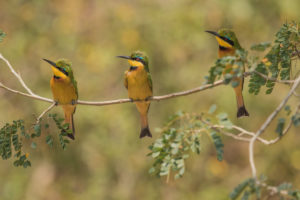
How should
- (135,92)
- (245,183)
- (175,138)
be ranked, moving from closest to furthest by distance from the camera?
1. (245,183)
2. (175,138)
3. (135,92)

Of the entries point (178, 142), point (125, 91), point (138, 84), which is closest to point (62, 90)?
point (138, 84)

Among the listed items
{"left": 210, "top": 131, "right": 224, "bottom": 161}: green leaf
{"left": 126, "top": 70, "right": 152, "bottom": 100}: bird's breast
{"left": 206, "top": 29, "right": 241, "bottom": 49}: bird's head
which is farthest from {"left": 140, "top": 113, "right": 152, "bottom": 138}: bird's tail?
{"left": 210, "top": 131, "right": 224, "bottom": 161}: green leaf

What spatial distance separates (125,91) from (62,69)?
115 inches

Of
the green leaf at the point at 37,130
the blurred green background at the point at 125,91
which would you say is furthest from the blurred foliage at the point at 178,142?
the blurred green background at the point at 125,91

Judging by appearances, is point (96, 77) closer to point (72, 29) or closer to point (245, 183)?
point (72, 29)

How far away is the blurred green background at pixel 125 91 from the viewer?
17.5 feet

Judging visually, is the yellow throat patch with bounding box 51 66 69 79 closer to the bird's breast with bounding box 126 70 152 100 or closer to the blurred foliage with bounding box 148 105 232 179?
the bird's breast with bounding box 126 70 152 100

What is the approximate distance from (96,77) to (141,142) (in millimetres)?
925

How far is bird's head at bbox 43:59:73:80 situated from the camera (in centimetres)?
266

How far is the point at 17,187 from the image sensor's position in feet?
18.2

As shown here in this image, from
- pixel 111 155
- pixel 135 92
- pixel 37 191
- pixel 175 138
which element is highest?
pixel 135 92

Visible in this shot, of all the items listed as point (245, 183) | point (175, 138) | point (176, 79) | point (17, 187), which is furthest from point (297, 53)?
point (17, 187)

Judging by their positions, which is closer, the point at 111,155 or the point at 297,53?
the point at 297,53

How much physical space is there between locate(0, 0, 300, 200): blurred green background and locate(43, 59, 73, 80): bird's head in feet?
8.48
